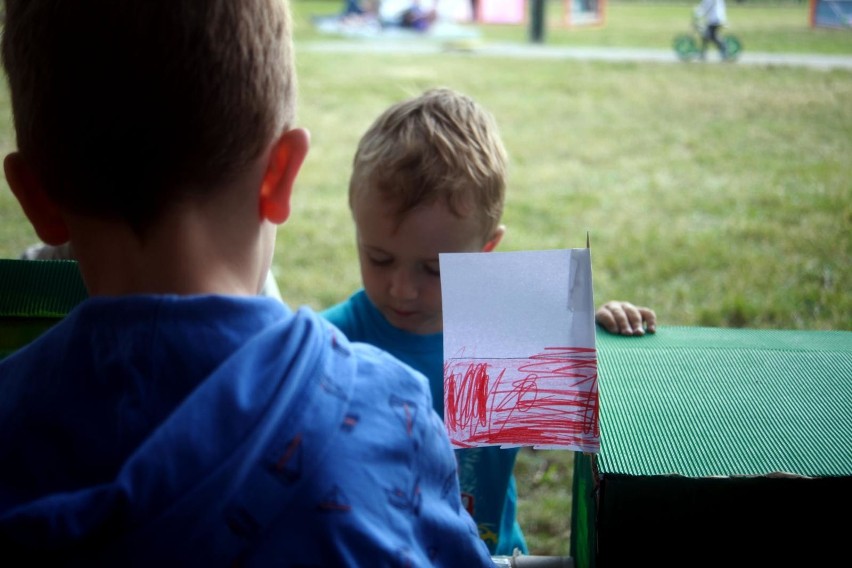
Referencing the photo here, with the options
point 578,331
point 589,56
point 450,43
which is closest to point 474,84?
point 589,56

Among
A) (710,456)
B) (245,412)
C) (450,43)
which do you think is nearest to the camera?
(245,412)

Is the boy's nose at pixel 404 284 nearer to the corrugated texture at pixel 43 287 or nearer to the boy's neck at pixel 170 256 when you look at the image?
the corrugated texture at pixel 43 287

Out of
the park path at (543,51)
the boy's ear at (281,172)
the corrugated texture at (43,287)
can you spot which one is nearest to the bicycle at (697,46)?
the park path at (543,51)

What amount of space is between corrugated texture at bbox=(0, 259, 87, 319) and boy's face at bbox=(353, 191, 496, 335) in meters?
0.49

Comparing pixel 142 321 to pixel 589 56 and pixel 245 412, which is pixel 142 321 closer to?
pixel 245 412

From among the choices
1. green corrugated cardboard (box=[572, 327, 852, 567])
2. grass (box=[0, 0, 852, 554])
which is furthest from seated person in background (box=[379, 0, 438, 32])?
green corrugated cardboard (box=[572, 327, 852, 567])

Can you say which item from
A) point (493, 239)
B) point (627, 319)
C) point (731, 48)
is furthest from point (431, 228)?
point (731, 48)

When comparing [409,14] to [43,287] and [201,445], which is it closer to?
[43,287]

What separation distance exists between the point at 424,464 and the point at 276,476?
5.8 inches

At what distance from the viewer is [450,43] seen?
12.1 metres

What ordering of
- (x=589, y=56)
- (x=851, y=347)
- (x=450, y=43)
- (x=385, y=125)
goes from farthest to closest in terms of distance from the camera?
(x=450, y=43) → (x=589, y=56) → (x=385, y=125) → (x=851, y=347)

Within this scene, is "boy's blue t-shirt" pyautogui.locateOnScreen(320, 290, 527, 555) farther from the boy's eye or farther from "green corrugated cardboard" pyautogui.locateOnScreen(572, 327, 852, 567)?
"green corrugated cardboard" pyautogui.locateOnScreen(572, 327, 852, 567)

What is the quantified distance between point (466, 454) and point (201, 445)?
93 cm

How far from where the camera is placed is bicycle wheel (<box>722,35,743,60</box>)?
962 centimetres
